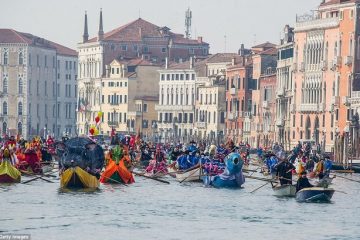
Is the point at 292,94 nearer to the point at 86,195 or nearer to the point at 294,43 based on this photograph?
the point at 294,43

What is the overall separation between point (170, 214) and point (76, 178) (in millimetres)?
7165

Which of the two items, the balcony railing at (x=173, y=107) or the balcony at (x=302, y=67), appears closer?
the balcony at (x=302, y=67)

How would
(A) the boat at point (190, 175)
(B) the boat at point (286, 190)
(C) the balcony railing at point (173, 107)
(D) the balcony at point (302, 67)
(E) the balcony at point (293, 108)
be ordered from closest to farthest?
1. (B) the boat at point (286, 190)
2. (A) the boat at point (190, 175)
3. (D) the balcony at point (302, 67)
4. (E) the balcony at point (293, 108)
5. (C) the balcony railing at point (173, 107)

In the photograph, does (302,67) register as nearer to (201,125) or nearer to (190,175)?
(201,125)

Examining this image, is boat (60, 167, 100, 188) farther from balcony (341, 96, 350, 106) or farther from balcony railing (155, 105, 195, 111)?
balcony railing (155, 105, 195, 111)

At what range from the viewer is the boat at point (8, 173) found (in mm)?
79125

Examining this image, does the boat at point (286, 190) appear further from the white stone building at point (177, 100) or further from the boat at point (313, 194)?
the white stone building at point (177, 100)

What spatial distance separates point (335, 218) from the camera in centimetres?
6856

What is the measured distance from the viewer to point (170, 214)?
69438mm

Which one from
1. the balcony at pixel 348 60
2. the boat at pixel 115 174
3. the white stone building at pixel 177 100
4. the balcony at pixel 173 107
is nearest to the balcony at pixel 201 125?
the white stone building at pixel 177 100

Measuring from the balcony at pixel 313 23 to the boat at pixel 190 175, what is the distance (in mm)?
54340

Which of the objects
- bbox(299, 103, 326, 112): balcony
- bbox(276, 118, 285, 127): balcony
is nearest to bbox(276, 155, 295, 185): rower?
bbox(299, 103, 326, 112): balcony

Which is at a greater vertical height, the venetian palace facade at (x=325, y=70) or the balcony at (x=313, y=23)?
the balcony at (x=313, y=23)

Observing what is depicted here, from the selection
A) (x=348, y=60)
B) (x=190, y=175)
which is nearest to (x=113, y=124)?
(x=348, y=60)
